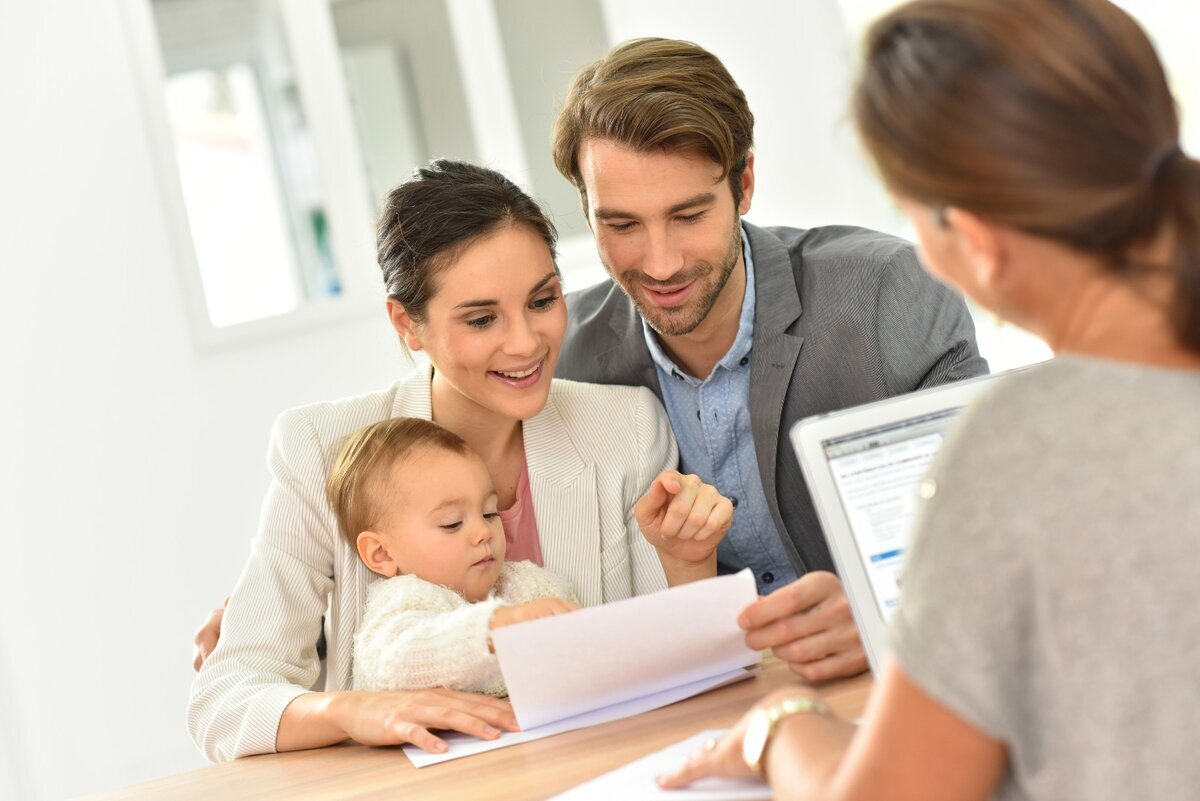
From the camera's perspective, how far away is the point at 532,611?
1.60 meters

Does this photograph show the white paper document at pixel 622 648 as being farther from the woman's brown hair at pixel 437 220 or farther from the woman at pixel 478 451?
the woman's brown hair at pixel 437 220

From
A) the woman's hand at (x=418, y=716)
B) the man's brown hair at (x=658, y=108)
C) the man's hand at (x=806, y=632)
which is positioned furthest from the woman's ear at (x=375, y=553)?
the man's brown hair at (x=658, y=108)

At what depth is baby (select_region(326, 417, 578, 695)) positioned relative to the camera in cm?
168

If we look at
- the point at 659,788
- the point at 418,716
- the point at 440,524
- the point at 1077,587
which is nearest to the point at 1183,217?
the point at 1077,587

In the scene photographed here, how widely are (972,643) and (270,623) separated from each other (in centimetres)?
137

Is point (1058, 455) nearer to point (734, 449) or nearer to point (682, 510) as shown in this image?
point (682, 510)

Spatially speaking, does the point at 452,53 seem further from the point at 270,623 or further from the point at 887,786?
the point at 887,786

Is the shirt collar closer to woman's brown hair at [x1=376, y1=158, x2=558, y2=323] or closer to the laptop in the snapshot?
woman's brown hair at [x1=376, y1=158, x2=558, y2=323]

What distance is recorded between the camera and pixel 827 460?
1.40 metres

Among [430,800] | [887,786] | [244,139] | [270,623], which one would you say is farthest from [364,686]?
[244,139]

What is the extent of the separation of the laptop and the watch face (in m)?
0.25

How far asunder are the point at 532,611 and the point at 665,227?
90 centimetres

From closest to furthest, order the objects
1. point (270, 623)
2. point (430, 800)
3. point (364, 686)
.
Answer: point (430, 800)
point (364, 686)
point (270, 623)

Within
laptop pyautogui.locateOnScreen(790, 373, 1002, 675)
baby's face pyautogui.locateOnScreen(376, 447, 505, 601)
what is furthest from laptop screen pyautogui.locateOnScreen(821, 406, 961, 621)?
baby's face pyautogui.locateOnScreen(376, 447, 505, 601)
